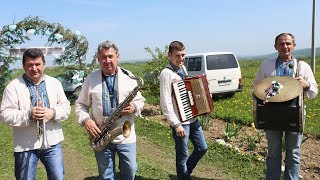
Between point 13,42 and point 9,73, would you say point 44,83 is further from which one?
point 13,42

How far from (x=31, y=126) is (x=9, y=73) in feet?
20.9

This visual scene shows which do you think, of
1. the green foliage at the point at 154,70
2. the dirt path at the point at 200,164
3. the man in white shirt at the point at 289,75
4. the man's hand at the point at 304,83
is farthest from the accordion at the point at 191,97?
the green foliage at the point at 154,70

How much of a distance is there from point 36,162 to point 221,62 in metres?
11.4

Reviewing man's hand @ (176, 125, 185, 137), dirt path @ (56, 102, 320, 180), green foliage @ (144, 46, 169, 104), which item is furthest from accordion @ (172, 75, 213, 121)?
green foliage @ (144, 46, 169, 104)

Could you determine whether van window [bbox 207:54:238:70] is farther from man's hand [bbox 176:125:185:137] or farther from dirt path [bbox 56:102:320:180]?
man's hand [bbox 176:125:185:137]

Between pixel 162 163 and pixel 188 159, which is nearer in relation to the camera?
pixel 188 159

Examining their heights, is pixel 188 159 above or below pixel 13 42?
below

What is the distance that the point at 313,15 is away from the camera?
42.3 feet

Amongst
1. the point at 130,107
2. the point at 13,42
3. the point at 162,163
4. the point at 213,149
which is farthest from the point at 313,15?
the point at 130,107

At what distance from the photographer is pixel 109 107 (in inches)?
148

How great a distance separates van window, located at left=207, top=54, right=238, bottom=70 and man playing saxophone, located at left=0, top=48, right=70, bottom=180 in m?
10.8

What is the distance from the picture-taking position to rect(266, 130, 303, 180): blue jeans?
173 inches

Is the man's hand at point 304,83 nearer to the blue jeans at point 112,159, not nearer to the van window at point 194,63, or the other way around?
the blue jeans at point 112,159

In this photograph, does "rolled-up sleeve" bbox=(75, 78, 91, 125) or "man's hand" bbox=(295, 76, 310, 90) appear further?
"man's hand" bbox=(295, 76, 310, 90)
